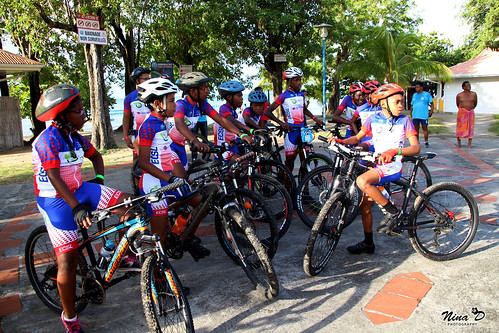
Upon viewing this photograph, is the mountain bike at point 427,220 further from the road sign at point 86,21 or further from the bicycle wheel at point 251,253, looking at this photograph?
the road sign at point 86,21

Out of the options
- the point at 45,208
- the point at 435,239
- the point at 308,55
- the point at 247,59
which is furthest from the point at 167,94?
the point at 247,59

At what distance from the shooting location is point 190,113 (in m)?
5.59

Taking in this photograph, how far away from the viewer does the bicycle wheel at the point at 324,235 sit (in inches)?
150

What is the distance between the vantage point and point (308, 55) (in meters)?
19.0

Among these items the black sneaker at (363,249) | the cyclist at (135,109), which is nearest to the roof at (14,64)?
the cyclist at (135,109)

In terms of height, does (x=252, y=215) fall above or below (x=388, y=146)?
below

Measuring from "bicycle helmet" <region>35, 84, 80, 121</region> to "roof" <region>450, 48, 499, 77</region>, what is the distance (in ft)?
99.2

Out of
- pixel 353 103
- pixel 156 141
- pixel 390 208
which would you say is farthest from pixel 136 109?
pixel 390 208

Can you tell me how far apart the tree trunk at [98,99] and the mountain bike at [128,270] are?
11.2 meters

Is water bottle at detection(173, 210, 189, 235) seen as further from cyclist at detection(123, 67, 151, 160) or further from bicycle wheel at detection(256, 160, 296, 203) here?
cyclist at detection(123, 67, 151, 160)

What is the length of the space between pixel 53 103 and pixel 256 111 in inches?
160

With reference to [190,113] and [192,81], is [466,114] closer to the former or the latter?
[190,113]

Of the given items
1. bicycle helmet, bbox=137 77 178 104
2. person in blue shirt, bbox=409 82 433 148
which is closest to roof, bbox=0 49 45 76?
bicycle helmet, bbox=137 77 178 104

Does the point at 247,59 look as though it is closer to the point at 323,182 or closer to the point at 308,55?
the point at 308,55
